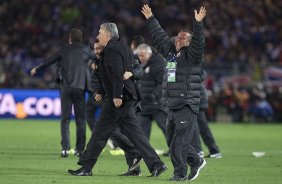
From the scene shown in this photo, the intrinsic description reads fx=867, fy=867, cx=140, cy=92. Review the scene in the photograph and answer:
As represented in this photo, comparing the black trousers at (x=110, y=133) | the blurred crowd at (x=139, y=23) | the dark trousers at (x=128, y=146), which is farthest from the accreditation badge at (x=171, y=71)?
the blurred crowd at (x=139, y=23)

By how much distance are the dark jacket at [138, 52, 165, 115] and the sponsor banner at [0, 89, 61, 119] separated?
1284 centimetres

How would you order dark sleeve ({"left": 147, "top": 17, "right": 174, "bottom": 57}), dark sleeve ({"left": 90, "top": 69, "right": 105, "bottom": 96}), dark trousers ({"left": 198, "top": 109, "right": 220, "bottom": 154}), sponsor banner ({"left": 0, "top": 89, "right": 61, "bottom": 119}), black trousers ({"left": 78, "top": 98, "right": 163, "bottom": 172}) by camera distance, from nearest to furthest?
black trousers ({"left": 78, "top": 98, "right": 163, "bottom": 172})
dark sleeve ({"left": 147, "top": 17, "right": 174, "bottom": 57})
dark sleeve ({"left": 90, "top": 69, "right": 105, "bottom": 96})
dark trousers ({"left": 198, "top": 109, "right": 220, "bottom": 154})
sponsor banner ({"left": 0, "top": 89, "right": 61, "bottom": 119})

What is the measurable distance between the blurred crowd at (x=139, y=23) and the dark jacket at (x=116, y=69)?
67.0 feet

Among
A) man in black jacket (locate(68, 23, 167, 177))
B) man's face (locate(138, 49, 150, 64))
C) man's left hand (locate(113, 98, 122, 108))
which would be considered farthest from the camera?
man's face (locate(138, 49, 150, 64))

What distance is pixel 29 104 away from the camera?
100 ft

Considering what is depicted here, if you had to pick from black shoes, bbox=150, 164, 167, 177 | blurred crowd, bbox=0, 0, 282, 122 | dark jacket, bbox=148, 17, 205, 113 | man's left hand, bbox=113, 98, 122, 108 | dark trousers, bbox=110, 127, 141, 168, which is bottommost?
black shoes, bbox=150, 164, 167, 177

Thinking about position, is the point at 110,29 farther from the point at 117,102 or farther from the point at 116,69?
the point at 117,102

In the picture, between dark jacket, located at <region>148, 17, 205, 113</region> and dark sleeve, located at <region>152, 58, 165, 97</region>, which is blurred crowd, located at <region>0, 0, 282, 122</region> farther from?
dark jacket, located at <region>148, 17, 205, 113</region>

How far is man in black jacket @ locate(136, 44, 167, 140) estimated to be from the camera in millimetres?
17484

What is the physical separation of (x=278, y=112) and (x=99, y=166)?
18.4 metres

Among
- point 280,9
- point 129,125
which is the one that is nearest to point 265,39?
point 280,9

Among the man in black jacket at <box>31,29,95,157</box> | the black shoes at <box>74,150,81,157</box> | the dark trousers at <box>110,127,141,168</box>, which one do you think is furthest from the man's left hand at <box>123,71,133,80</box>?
the black shoes at <box>74,150,81,157</box>

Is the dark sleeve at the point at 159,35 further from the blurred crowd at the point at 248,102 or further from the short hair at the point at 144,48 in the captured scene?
the blurred crowd at the point at 248,102

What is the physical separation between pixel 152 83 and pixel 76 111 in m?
1.68
